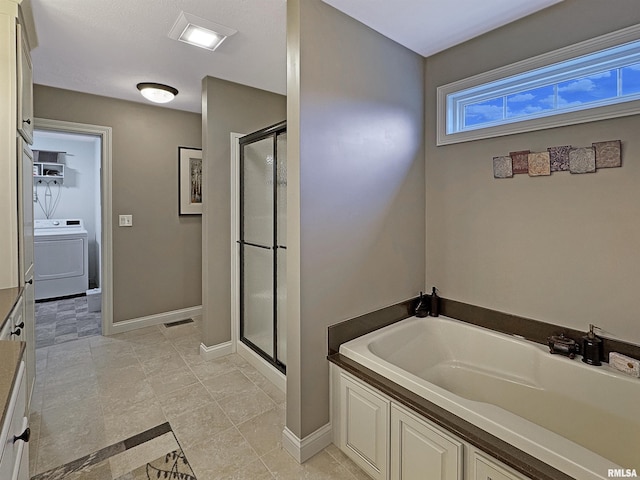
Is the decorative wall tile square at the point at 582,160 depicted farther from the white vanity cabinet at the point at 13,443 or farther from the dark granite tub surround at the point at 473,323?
the white vanity cabinet at the point at 13,443

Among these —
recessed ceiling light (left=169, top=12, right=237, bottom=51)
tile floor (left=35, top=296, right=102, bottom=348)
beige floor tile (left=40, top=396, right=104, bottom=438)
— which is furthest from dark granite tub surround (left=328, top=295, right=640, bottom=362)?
tile floor (left=35, top=296, right=102, bottom=348)

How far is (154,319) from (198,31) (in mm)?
3009

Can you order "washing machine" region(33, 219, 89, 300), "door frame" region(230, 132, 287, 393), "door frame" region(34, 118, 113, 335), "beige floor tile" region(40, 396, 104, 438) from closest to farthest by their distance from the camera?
"beige floor tile" region(40, 396, 104, 438), "door frame" region(230, 132, 287, 393), "door frame" region(34, 118, 113, 335), "washing machine" region(33, 219, 89, 300)

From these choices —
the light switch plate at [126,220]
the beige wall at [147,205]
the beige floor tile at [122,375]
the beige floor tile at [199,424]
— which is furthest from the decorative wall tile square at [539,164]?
the light switch plate at [126,220]

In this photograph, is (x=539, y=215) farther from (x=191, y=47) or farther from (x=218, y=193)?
(x=191, y=47)

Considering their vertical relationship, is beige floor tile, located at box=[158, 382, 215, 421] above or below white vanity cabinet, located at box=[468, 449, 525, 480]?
below

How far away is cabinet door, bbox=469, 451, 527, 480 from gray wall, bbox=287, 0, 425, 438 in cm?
88

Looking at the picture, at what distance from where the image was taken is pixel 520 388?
1963 mm

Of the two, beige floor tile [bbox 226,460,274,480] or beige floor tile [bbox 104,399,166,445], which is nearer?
beige floor tile [bbox 226,460,274,480]

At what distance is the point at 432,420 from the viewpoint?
1378mm

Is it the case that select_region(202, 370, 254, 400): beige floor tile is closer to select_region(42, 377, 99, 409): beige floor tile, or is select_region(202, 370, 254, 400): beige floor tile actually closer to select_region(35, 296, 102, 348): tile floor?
select_region(42, 377, 99, 409): beige floor tile

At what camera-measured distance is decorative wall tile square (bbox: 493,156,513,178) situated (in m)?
2.12

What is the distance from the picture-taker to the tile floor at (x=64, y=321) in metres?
3.46

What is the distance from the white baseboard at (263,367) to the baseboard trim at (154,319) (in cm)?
122
